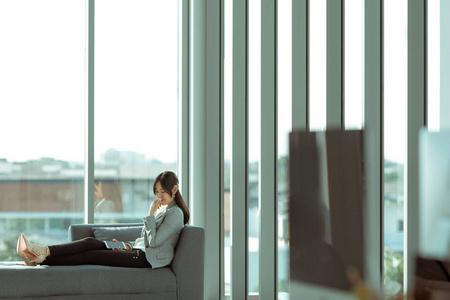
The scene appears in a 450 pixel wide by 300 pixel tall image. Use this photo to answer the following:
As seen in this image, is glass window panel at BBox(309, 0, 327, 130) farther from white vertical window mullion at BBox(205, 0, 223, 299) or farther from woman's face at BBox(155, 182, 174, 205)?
white vertical window mullion at BBox(205, 0, 223, 299)

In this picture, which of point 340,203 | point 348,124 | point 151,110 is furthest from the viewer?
point 151,110

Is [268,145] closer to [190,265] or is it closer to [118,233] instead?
[190,265]

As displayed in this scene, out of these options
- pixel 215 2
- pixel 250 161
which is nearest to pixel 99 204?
pixel 250 161

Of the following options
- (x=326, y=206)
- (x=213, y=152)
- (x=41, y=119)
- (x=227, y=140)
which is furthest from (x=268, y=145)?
(x=326, y=206)

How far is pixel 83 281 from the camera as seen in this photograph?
14.2 ft

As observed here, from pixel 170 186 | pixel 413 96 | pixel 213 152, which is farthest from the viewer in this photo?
pixel 213 152

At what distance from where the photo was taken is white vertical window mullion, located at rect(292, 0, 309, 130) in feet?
14.6

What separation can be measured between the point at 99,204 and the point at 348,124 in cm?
300

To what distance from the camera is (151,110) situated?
6.29m

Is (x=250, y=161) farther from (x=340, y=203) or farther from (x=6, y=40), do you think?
(x=340, y=203)

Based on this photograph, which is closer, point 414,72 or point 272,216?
point 414,72

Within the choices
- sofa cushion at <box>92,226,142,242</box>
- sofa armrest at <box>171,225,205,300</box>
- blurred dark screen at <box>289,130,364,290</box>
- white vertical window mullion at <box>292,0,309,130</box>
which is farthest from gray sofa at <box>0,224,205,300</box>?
blurred dark screen at <box>289,130,364,290</box>

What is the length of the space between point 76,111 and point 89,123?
7.0 inches

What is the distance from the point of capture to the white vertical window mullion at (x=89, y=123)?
239 inches
